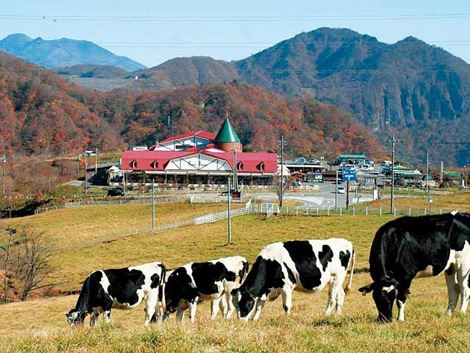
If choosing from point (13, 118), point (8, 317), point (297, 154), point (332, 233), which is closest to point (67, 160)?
point (13, 118)

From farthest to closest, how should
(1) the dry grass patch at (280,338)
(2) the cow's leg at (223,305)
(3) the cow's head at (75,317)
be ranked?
(2) the cow's leg at (223,305)
(3) the cow's head at (75,317)
(1) the dry grass patch at (280,338)

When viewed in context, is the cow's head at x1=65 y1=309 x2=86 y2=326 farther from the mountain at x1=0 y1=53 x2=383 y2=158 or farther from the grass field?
the mountain at x1=0 y1=53 x2=383 y2=158

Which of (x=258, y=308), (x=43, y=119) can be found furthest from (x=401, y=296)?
(x=43, y=119)

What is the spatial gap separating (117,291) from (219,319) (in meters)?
3.73

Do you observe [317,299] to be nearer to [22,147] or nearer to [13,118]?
[22,147]

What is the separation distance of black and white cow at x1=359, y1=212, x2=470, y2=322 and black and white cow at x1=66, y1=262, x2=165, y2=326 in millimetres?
6844

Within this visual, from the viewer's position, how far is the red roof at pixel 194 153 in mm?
Result: 83500

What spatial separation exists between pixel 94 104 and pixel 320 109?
63980mm

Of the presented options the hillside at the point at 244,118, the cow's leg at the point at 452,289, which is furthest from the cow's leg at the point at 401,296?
the hillside at the point at 244,118

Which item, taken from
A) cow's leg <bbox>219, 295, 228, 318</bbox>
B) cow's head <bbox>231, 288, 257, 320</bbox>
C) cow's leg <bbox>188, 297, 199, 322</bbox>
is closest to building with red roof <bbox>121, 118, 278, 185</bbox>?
cow's leg <bbox>219, 295, 228, 318</bbox>

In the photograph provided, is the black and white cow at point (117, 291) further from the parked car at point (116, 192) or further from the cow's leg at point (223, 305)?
the parked car at point (116, 192)

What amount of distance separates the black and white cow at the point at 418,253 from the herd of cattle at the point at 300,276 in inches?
0.7

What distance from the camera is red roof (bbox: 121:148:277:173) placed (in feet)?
274

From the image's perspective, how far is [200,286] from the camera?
16609 mm
